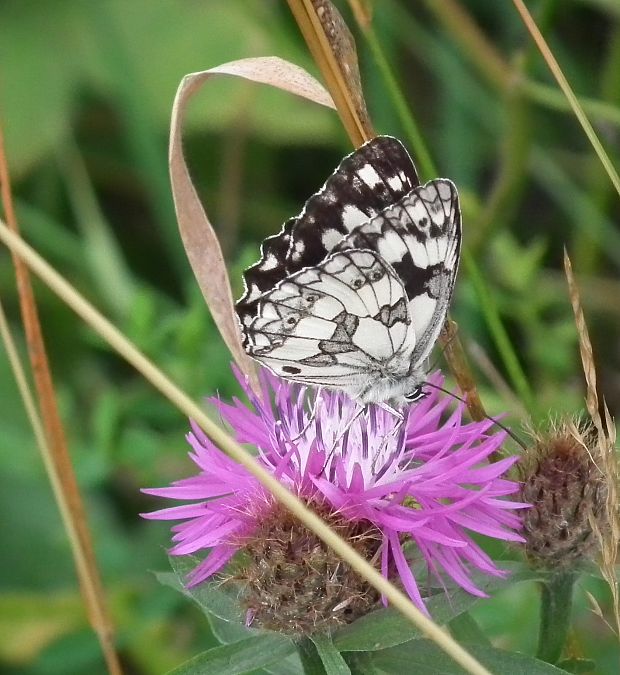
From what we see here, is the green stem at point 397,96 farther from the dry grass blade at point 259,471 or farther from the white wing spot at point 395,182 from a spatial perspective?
the dry grass blade at point 259,471

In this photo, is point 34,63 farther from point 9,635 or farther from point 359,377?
point 359,377

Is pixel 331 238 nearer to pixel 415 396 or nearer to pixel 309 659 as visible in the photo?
pixel 415 396

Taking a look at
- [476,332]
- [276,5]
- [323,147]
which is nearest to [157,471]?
[476,332]

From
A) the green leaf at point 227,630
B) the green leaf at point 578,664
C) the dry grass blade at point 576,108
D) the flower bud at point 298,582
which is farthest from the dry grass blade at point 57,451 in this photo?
the dry grass blade at point 576,108

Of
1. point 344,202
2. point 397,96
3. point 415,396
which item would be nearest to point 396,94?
point 397,96

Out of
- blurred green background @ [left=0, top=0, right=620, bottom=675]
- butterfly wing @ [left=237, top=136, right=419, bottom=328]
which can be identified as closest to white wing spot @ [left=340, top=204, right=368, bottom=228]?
butterfly wing @ [left=237, top=136, right=419, bottom=328]

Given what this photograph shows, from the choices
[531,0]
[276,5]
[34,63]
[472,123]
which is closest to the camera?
[531,0]
